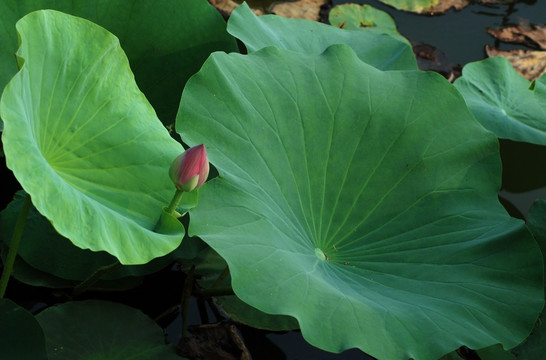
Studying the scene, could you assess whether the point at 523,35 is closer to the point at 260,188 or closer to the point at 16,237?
the point at 260,188

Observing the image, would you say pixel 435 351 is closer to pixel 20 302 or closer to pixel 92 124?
pixel 92 124

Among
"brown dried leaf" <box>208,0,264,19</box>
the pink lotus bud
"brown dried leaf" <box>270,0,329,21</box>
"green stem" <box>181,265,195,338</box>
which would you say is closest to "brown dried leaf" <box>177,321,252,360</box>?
"green stem" <box>181,265,195,338</box>

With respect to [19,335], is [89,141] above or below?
above

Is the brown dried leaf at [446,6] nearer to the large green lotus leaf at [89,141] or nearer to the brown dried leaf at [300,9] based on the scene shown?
the brown dried leaf at [300,9]

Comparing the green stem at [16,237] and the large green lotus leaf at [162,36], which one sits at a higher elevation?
the large green lotus leaf at [162,36]

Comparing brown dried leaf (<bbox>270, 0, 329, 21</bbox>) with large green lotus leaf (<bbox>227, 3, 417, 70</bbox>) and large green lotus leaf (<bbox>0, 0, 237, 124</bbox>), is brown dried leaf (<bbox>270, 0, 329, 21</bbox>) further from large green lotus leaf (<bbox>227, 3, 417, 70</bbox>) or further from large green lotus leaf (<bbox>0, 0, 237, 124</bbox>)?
large green lotus leaf (<bbox>0, 0, 237, 124</bbox>)

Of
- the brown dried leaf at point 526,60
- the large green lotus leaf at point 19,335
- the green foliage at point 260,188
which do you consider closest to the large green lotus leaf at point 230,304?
the green foliage at point 260,188

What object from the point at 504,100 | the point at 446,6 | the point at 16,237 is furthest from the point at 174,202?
the point at 446,6
